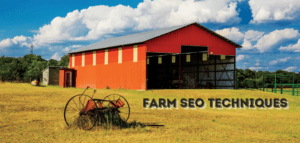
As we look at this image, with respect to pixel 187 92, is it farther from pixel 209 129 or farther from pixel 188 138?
pixel 188 138

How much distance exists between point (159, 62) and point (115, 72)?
1094 centimetres

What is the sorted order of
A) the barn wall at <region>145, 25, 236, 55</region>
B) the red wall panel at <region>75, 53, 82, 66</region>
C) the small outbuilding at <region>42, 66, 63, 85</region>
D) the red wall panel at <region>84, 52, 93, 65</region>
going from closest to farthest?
1. the barn wall at <region>145, 25, 236, 55</region>
2. the red wall panel at <region>84, 52, 93, 65</region>
3. the red wall panel at <region>75, 53, 82, 66</region>
4. the small outbuilding at <region>42, 66, 63, 85</region>

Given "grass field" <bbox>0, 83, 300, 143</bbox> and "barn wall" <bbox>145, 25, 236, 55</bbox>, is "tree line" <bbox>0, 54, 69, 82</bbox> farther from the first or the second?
"grass field" <bbox>0, 83, 300, 143</bbox>

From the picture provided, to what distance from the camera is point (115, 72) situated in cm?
3406

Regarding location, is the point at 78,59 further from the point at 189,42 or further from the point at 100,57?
the point at 189,42

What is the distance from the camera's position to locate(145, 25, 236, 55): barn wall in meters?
30.8

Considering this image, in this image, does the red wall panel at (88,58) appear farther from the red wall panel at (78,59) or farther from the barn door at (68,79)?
the barn door at (68,79)

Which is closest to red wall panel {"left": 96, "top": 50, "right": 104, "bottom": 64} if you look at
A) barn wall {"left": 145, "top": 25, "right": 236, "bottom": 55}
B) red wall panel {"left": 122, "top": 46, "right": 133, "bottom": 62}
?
red wall panel {"left": 122, "top": 46, "right": 133, "bottom": 62}

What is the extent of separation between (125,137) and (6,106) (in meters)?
9.93

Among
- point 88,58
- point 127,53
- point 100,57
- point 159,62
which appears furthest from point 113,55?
point 159,62

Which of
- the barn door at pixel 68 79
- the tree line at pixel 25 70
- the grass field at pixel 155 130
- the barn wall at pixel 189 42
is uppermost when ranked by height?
the barn wall at pixel 189 42

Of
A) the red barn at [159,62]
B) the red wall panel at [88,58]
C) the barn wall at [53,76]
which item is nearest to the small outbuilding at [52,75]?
the barn wall at [53,76]

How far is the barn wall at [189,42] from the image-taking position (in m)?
→ 30.8

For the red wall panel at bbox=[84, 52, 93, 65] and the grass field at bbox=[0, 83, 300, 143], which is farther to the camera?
the red wall panel at bbox=[84, 52, 93, 65]
